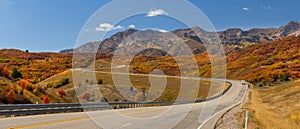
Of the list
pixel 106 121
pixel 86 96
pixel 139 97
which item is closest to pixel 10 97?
pixel 106 121

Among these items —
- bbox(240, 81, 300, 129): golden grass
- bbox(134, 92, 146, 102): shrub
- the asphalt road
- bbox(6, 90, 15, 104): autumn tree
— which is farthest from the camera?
bbox(134, 92, 146, 102): shrub

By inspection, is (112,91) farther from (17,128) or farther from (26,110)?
(17,128)

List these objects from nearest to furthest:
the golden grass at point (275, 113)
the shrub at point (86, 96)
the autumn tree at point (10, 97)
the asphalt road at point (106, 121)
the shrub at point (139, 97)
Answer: the asphalt road at point (106, 121) → the golden grass at point (275, 113) → the autumn tree at point (10, 97) → the shrub at point (86, 96) → the shrub at point (139, 97)

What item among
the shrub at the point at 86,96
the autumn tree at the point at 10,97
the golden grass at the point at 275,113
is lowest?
the golden grass at the point at 275,113

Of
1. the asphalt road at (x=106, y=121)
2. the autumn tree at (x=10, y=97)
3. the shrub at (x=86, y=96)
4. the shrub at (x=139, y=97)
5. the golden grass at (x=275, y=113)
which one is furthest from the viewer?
the shrub at (x=139, y=97)

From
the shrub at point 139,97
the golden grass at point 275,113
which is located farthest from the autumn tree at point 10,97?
the shrub at point 139,97

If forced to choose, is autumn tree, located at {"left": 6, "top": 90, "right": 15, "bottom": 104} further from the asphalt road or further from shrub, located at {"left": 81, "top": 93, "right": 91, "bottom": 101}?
shrub, located at {"left": 81, "top": 93, "right": 91, "bottom": 101}

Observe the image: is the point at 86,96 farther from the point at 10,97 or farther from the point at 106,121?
the point at 106,121

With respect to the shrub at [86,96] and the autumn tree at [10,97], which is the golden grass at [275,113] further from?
the shrub at [86,96]

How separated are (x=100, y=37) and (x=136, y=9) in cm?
225

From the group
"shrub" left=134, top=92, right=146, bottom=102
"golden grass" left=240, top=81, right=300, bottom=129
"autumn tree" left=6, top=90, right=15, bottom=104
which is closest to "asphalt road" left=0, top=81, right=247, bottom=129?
"golden grass" left=240, top=81, right=300, bottom=129

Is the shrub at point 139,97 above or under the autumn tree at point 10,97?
under

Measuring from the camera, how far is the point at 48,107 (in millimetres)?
21859

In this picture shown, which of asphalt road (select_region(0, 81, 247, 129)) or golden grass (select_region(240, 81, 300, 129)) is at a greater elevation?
asphalt road (select_region(0, 81, 247, 129))
